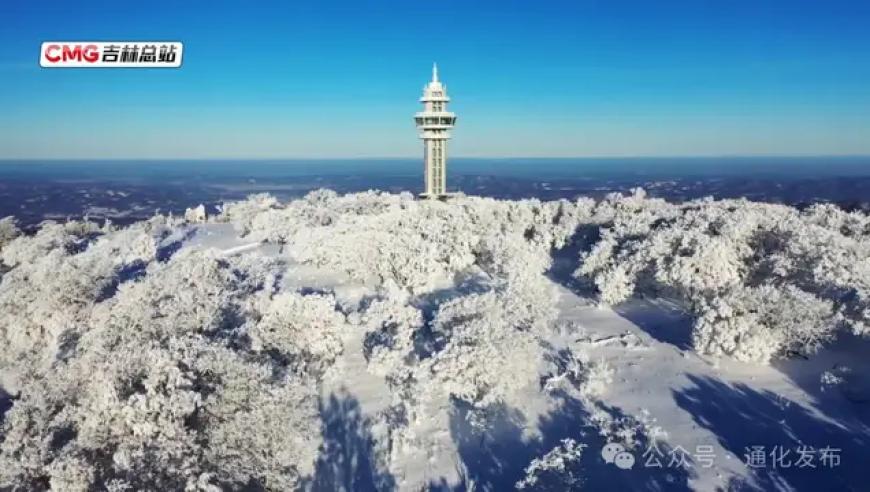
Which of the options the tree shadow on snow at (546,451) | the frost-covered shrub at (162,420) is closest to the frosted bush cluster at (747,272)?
the tree shadow on snow at (546,451)

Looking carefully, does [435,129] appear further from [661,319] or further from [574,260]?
[661,319]

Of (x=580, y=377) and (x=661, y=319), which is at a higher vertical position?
(x=661, y=319)

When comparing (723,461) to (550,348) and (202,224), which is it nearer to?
(550,348)

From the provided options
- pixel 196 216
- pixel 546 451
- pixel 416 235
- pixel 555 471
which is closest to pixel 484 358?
pixel 546 451

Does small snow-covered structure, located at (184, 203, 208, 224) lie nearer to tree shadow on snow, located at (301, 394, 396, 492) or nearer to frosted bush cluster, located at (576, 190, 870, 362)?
frosted bush cluster, located at (576, 190, 870, 362)

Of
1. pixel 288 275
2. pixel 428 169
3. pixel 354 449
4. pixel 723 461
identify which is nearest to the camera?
pixel 723 461

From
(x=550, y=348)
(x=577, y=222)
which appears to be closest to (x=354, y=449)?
(x=550, y=348)
